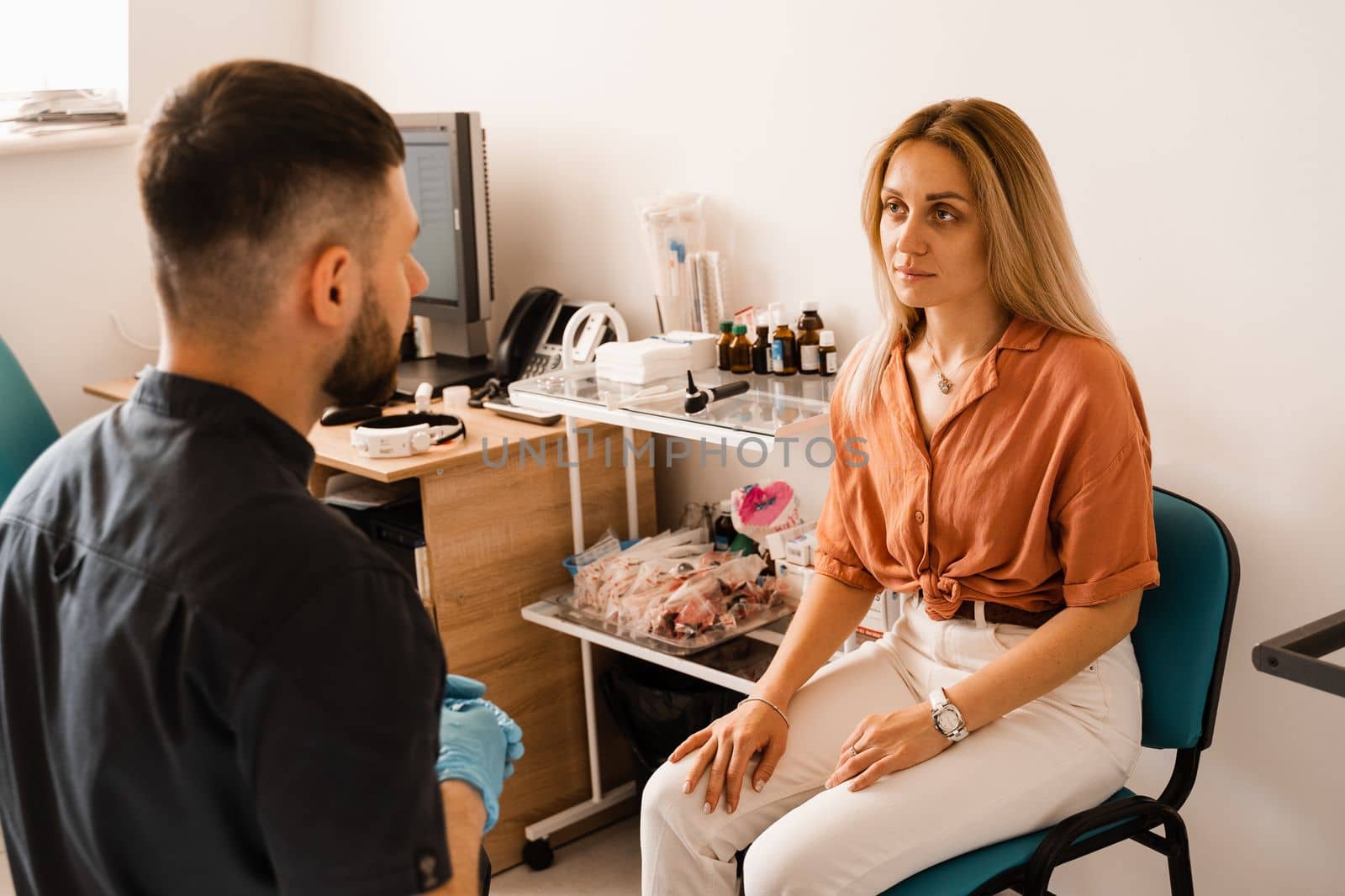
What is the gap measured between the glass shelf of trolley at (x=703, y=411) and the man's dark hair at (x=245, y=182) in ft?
3.87

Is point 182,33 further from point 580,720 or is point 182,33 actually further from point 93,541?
point 93,541

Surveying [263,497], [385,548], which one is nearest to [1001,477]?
[263,497]

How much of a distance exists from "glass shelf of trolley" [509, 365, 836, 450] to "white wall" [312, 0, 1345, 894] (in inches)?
9.3

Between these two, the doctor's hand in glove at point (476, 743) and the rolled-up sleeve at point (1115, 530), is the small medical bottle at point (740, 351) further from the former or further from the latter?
the doctor's hand in glove at point (476, 743)

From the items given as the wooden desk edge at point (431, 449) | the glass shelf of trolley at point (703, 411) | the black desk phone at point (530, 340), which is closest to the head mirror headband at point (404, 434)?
the wooden desk edge at point (431, 449)

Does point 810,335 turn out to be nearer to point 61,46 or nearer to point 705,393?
point 705,393

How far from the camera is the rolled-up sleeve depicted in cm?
166

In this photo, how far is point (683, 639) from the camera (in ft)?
7.98

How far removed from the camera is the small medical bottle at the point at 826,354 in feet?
8.00

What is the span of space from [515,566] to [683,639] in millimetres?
452

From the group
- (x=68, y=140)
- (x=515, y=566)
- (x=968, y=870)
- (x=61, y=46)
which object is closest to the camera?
(x=968, y=870)

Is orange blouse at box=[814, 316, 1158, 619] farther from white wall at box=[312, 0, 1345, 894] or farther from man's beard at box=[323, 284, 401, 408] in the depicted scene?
man's beard at box=[323, 284, 401, 408]

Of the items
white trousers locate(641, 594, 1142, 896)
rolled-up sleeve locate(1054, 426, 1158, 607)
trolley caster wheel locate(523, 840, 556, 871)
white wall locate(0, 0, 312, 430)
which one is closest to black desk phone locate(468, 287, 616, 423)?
trolley caster wheel locate(523, 840, 556, 871)

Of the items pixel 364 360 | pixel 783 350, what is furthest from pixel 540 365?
pixel 364 360
